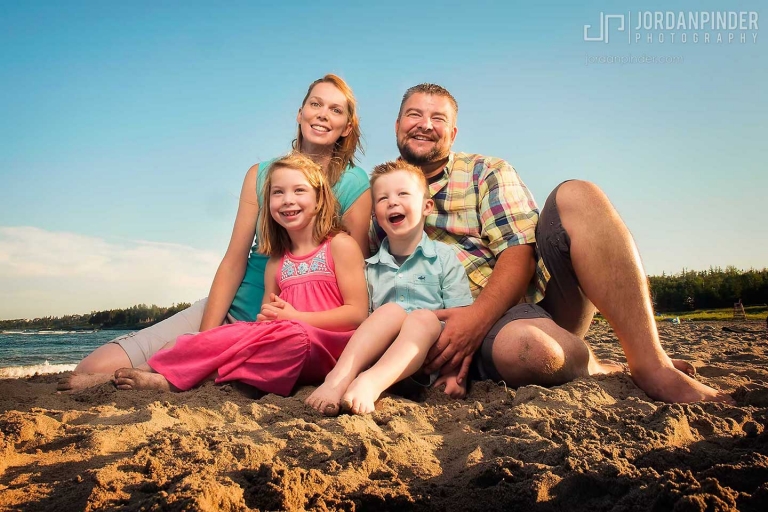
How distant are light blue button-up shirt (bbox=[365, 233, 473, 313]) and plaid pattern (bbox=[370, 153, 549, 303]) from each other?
144mm

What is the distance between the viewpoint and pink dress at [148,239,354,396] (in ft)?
9.90

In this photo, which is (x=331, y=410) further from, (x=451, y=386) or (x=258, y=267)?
(x=258, y=267)

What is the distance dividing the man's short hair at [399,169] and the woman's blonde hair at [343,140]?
49 cm

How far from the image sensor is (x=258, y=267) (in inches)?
158

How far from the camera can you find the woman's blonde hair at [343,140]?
13.5ft

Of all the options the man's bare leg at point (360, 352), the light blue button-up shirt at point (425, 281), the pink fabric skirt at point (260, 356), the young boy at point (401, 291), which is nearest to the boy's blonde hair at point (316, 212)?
the young boy at point (401, 291)

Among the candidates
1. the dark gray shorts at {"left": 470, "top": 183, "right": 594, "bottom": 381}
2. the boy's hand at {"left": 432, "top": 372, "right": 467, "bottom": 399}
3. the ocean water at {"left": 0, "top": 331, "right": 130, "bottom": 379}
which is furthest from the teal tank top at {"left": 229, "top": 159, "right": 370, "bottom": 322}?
the ocean water at {"left": 0, "top": 331, "right": 130, "bottom": 379}

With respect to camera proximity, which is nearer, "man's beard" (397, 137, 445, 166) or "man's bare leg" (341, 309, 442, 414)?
"man's bare leg" (341, 309, 442, 414)

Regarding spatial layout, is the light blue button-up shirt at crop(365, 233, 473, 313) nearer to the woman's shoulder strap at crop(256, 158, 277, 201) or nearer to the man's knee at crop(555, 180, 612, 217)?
the man's knee at crop(555, 180, 612, 217)

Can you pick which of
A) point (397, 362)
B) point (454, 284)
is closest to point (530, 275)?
point (454, 284)

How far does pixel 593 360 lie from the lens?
348 cm

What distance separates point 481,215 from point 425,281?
60 centimetres

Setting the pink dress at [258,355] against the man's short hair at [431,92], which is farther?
the man's short hair at [431,92]

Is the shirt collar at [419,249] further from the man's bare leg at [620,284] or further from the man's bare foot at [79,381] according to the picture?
the man's bare foot at [79,381]
